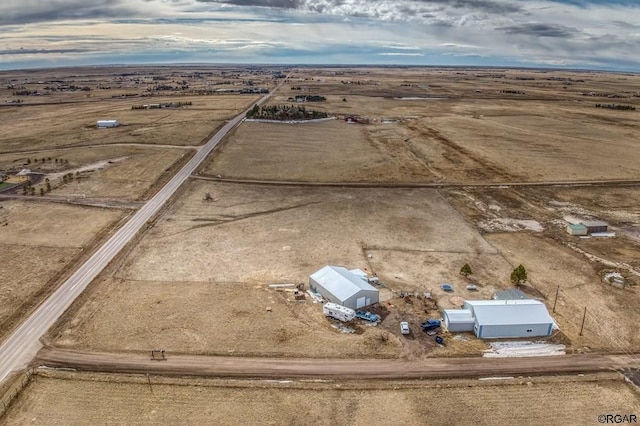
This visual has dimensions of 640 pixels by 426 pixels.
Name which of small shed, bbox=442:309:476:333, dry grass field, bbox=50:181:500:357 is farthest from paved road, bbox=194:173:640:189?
small shed, bbox=442:309:476:333

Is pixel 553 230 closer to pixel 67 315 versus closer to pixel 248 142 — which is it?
pixel 67 315

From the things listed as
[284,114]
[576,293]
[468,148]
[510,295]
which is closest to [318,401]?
[510,295]

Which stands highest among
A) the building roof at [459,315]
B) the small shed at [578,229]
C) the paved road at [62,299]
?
the small shed at [578,229]

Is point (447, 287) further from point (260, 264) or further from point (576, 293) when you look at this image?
point (260, 264)

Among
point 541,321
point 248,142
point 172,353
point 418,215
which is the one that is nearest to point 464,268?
point 541,321

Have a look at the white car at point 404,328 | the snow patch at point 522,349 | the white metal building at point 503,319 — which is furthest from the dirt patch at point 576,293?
the white car at point 404,328

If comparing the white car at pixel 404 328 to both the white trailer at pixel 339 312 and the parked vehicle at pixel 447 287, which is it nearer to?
the white trailer at pixel 339 312
